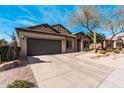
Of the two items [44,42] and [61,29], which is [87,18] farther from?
[44,42]

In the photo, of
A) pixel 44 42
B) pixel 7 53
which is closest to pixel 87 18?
pixel 44 42

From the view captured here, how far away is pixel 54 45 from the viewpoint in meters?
14.6

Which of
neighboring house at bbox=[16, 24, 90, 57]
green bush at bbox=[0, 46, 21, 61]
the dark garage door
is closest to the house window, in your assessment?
neighboring house at bbox=[16, 24, 90, 57]

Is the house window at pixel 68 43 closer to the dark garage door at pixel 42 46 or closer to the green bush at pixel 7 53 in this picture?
the dark garage door at pixel 42 46

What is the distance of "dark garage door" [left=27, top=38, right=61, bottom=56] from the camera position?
12.0m

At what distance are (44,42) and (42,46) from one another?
1.90 ft

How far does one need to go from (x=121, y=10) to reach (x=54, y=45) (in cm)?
1119

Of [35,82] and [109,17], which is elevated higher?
[109,17]

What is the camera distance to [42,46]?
43.2 feet

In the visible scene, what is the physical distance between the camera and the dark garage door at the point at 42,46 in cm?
1204

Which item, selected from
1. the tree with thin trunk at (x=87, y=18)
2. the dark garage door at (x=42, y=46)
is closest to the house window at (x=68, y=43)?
the dark garage door at (x=42, y=46)
